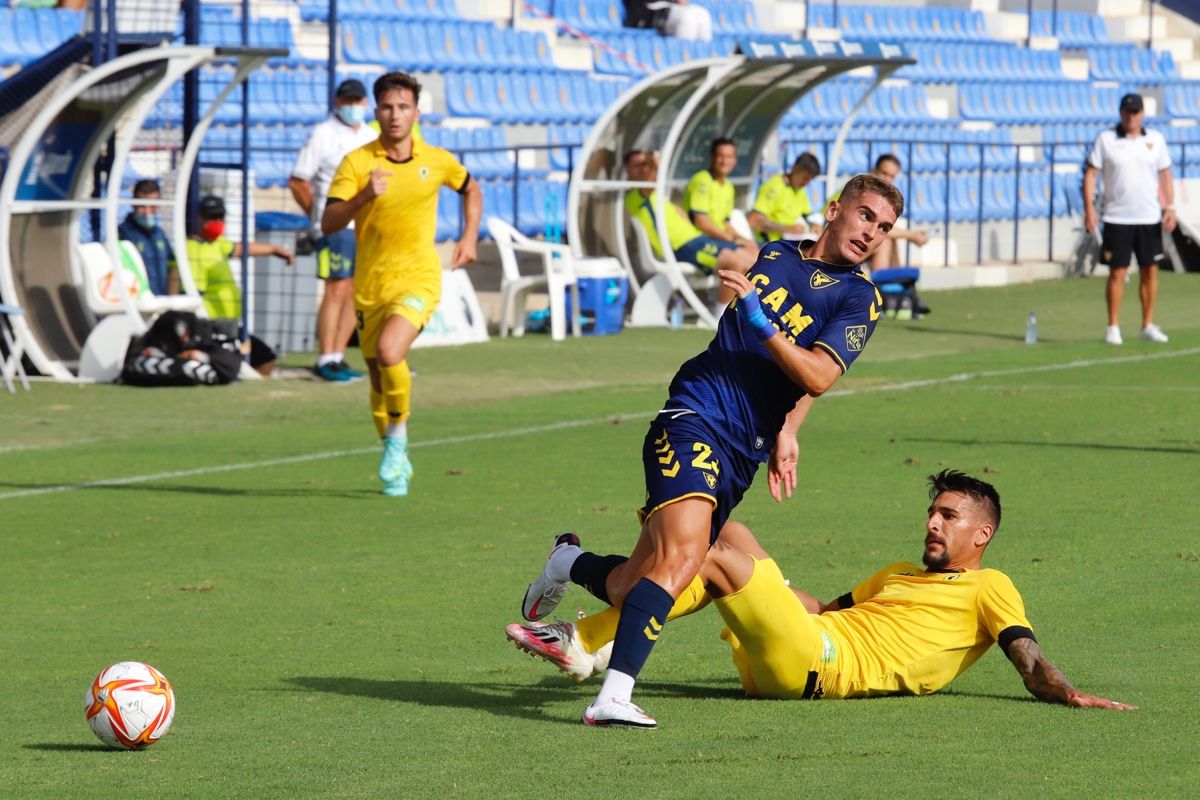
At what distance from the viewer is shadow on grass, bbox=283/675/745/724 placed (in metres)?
5.88

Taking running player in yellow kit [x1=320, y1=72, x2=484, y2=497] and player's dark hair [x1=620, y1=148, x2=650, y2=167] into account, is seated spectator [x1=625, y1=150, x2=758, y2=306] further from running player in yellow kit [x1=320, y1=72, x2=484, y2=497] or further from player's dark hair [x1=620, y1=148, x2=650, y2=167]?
running player in yellow kit [x1=320, y1=72, x2=484, y2=497]

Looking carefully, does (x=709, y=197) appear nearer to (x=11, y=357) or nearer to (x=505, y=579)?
(x=11, y=357)

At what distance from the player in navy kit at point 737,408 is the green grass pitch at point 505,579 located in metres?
0.34

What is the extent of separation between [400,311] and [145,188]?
6.99 metres

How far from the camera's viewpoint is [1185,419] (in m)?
13.0

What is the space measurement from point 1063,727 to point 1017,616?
0.49 m

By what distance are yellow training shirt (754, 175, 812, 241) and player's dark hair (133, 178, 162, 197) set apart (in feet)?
23.4

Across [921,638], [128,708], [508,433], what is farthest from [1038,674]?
[508,433]

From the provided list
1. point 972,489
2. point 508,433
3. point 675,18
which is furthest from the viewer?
point 675,18

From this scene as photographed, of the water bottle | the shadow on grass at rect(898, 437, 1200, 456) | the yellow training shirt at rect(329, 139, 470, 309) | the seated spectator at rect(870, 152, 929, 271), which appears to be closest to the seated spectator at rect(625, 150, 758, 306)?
the water bottle

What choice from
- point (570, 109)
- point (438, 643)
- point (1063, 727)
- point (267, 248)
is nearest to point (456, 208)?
point (570, 109)

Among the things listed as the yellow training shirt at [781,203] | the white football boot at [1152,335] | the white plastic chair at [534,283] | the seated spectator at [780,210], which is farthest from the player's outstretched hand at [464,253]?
the yellow training shirt at [781,203]

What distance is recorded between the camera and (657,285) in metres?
20.6

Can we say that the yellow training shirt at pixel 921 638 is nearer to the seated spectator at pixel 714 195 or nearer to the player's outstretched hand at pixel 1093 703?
the player's outstretched hand at pixel 1093 703
